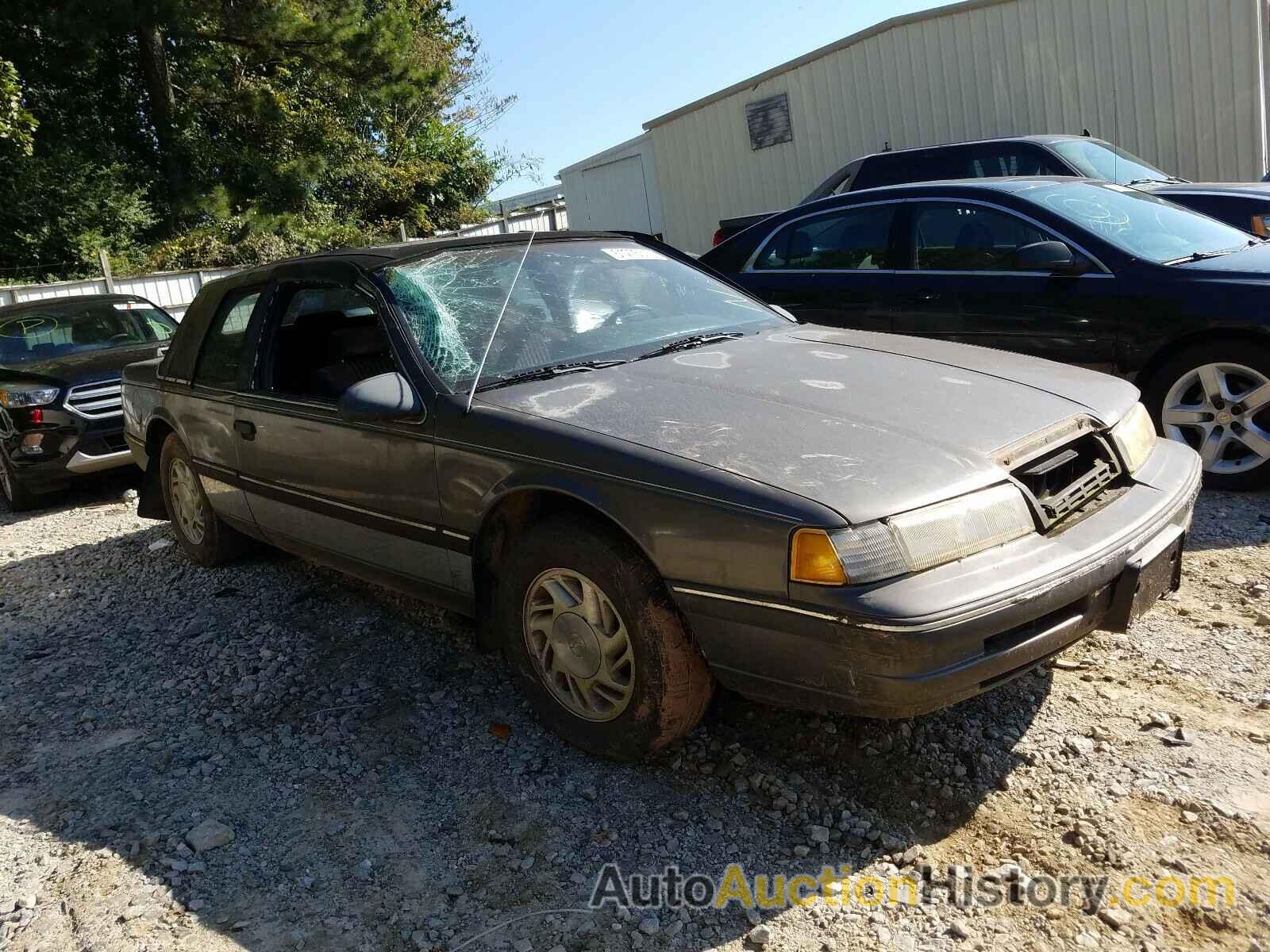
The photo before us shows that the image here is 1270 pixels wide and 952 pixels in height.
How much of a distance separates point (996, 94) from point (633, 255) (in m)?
10.7

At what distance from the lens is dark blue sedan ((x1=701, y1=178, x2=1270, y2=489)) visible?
4.93 metres

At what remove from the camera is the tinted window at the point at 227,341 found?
459 centimetres

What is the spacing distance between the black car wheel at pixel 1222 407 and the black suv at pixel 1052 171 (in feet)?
7.46

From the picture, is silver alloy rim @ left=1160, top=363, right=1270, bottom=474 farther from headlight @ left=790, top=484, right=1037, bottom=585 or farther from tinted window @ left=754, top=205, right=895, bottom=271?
headlight @ left=790, top=484, right=1037, bottom=585

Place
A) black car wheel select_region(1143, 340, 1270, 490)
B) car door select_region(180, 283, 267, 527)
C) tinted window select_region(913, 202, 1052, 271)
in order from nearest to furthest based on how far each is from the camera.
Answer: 1. car door select_region(180, 283, 267, 527)
2. black car wheel select_region(1143, 340, 1270, 490)
3. tinted window select_region(913, 202, 1052, 271)

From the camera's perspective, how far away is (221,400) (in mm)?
4637

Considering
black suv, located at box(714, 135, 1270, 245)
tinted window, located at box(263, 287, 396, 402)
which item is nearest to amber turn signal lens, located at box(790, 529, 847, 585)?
tinted window, located at box(263, 287, 396, 402)

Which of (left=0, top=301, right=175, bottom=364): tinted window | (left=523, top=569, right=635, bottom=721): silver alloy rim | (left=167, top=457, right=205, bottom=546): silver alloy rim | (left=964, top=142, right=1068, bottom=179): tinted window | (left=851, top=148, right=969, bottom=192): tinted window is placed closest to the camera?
(left=523, top=569, right=635, bottom=721): silver alloy rim

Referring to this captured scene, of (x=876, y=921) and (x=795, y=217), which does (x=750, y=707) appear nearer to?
(x=876, y=921)

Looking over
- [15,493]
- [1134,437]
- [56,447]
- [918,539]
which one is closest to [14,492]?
[15,493]

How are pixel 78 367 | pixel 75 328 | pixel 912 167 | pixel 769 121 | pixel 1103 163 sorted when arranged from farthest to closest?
pixel 769 121
pixel 912 167
pixel 75 328
pixel 1103 163
pixel 78 367

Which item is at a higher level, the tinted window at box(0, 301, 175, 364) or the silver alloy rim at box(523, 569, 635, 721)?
the tinted window at box(0, 301, 175, 364)

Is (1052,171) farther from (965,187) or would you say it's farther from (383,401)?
(383,401)

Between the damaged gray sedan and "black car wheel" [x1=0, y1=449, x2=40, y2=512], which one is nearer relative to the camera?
the damaged gray sedan
